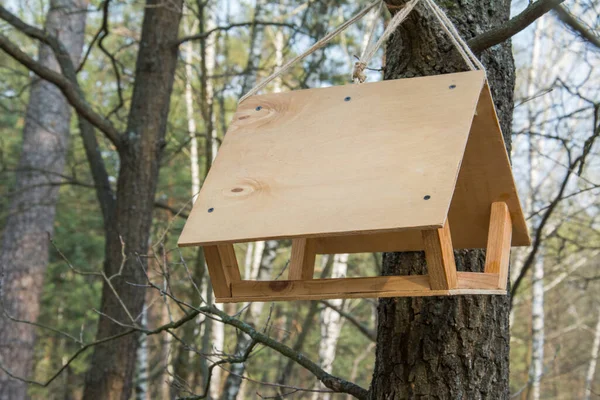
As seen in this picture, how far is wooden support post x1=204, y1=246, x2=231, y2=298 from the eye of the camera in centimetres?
159

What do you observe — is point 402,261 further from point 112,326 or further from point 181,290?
point 181,290

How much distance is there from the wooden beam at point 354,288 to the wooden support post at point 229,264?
17 millimetres

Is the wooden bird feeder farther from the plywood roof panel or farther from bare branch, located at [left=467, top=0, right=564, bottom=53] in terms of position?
bare branch, located at [left=467, top=0, right=564, bottom=53]

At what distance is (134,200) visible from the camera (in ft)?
12.7

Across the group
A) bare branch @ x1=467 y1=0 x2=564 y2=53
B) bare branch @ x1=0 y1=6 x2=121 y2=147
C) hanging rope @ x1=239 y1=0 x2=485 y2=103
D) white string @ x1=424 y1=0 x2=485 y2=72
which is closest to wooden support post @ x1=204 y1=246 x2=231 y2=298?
hanging rope @ x1=239 y1=0 x2=485 y2=103

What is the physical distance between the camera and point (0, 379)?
705cm

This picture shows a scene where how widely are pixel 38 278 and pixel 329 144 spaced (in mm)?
6699

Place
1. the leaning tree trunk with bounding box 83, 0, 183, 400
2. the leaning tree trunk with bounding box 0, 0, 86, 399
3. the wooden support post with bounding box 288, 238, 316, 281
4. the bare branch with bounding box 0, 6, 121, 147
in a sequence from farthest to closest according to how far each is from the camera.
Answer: the leaning tree trunk with bounding box 0, 0, 86, 399, the leaning tree trunk with bounding box 83, 0, 183, 400, the bare branch with bounding box 0, 6, 121, 147, the wooden support post with bounding box 288, 238, 316, 281

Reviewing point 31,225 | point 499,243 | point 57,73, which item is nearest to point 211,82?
point 31,225

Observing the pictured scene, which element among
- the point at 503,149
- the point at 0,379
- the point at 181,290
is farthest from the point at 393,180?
the point at 181,290

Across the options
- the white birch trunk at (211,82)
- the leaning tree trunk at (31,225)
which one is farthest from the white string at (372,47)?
the leaning tree trunk at (31,225)

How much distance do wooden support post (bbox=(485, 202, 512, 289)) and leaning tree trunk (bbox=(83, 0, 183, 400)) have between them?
7.76 ft

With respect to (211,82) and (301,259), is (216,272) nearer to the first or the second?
(301,259)

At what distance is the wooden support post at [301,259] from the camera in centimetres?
186
